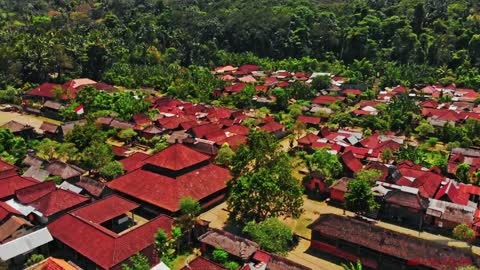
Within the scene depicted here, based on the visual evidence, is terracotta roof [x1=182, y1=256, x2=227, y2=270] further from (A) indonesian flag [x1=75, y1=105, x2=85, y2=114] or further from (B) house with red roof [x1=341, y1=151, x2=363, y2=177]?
(A) indonesian flag [x1=75, y1=105, x2=85, y2=114]

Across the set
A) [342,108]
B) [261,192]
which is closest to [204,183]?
[261,192]

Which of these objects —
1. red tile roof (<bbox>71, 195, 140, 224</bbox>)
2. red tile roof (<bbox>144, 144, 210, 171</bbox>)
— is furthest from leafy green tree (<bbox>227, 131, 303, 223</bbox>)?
red tile roof (<bbox>71, 195, 140, 224</bbox>)

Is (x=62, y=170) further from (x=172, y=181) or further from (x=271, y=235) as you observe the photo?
(x=271, y=235)

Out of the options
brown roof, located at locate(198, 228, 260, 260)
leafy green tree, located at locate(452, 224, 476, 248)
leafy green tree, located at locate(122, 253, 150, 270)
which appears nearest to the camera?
leafy green tree, located at locate(122, 253, 150, 270)

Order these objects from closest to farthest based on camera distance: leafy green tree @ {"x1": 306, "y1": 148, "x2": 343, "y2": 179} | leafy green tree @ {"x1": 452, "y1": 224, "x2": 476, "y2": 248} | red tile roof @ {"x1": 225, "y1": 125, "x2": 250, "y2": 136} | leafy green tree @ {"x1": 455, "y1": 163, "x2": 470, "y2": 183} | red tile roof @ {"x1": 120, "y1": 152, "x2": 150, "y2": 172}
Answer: leafy green tree @ {"x1": 452, "y1": 224, "x2": 476, "y2": 248} → leafy green tree @ {"x1": 306, "y1": 148, "x2": 343, "y2": 179} → leafy green tree @ {"x1": 455, "y1": 163, "x2": 470, "y2": 183} → red tile roof @ {"x1": 120, "y1": 152, "x2": 150, "y2": 172} → red tile roof @ {"x1": 225, "y1": 125, "x2": 250, "y2": 136}

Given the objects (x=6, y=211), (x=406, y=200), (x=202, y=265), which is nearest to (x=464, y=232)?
(x=406, y=200)

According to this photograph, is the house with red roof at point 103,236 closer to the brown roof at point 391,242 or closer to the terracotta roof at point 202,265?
the terracotta roof at point 202,265

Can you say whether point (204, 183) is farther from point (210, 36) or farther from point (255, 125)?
point (210, 36)
